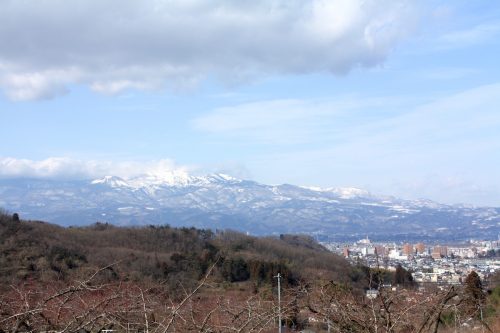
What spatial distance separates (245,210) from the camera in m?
165

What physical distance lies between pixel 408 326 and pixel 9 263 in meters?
26.8

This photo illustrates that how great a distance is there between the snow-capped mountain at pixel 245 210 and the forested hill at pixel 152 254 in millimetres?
72938

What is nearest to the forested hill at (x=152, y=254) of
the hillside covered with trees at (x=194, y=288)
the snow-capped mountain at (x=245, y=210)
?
the hillside covered with trees at (x=194, y=288)

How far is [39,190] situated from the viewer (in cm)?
16775

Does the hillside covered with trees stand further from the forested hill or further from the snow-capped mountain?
the snow-capped mountain

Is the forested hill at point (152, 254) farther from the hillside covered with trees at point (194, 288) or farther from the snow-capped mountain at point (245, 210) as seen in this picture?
the snow-capped mountain at point (245, 210)

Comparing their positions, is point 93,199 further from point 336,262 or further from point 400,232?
point 336,262

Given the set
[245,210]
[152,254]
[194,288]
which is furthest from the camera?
[245,210]

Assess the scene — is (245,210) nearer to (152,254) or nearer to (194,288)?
(152,254)

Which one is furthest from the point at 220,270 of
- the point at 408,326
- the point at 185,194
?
the point at 185,194

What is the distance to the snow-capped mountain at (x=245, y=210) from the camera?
424 ft

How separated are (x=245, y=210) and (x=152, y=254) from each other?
127473mm

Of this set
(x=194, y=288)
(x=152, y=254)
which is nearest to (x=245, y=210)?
(x=152, y=254)

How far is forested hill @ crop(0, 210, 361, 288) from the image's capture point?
28.9 m
